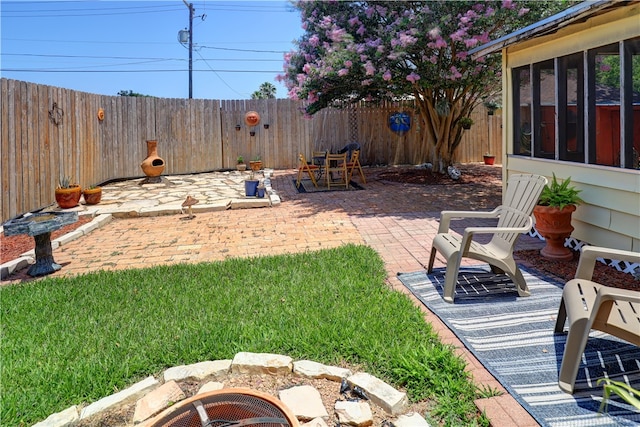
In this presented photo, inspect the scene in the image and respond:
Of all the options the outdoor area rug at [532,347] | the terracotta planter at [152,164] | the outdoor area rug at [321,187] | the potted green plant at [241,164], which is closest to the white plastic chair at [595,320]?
the outdoor area rug at [532,347]

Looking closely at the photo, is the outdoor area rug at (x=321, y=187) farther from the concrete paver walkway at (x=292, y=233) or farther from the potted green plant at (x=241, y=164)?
the potted green plant at (x=241, y=164)

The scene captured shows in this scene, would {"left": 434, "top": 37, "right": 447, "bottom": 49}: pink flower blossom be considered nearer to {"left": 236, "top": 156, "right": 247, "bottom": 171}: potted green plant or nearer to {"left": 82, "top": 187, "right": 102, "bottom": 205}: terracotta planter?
{"left": 82, "top": 187, "right": 102, "bottom": 205}: terracotta planter

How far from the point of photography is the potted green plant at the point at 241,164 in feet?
43.7

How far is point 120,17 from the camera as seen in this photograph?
22484 mm

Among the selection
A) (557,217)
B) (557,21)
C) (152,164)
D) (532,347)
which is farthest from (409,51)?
(532,347)

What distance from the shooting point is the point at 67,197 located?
7.23m

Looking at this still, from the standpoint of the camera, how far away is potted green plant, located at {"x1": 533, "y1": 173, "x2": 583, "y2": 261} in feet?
13.8

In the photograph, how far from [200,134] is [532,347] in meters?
11.8

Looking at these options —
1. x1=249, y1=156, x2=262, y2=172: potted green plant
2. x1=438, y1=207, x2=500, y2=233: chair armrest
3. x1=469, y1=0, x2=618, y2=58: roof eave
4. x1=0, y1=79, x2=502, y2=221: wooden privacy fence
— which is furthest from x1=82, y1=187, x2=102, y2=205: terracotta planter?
x1=469, y1=0, x2=618, y2=58: roof eave

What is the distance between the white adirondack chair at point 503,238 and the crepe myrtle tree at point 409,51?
4.86 metres

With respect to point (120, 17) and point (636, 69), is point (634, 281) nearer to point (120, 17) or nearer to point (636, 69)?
point (636, 69)

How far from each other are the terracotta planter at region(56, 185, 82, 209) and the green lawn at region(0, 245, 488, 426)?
3.73 metres

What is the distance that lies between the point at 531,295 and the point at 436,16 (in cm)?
627

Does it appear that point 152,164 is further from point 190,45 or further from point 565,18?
point 190,45
